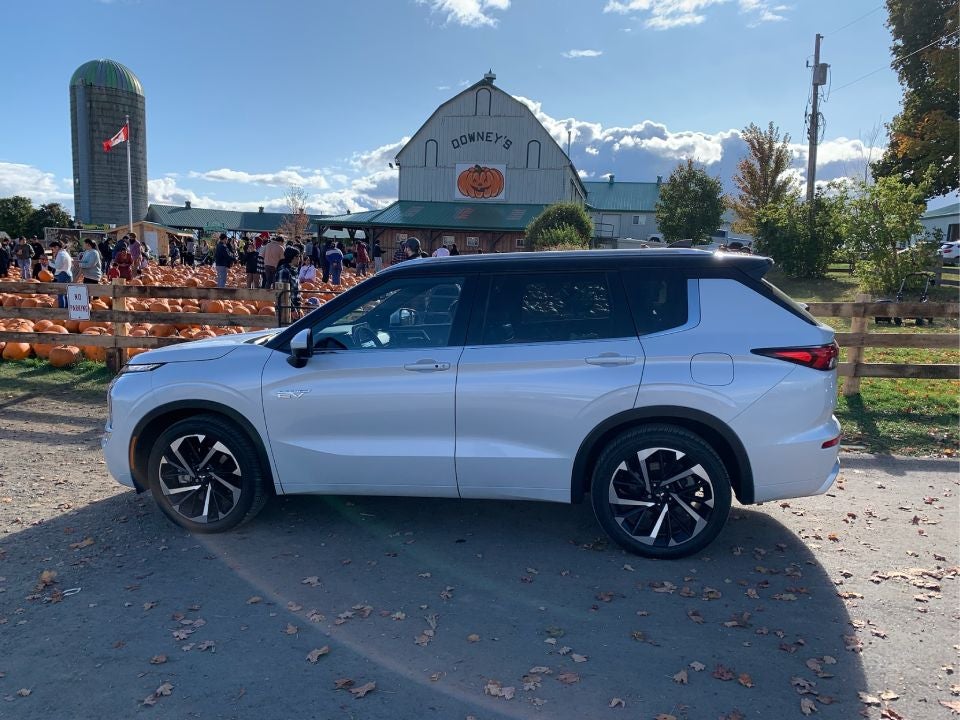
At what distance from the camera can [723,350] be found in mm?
4133

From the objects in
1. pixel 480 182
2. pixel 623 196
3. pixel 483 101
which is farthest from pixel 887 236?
pixel 623 196

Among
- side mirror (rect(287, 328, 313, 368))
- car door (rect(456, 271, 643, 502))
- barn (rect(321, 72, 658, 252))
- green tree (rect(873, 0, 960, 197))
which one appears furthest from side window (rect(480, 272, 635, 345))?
barn (rect(321, 72, 658, 252))

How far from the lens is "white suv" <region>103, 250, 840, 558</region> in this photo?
4133 millimetres

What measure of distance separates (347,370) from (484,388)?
863 millimetres

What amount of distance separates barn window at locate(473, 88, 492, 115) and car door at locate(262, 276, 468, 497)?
139ft

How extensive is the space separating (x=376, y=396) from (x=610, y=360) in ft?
4.66

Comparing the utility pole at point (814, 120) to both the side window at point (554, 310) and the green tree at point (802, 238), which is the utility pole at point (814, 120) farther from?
the side window at point (554, 310)

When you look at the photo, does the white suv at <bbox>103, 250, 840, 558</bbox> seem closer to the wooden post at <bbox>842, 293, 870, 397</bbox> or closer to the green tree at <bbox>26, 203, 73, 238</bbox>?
the wooden post at <bbox>842, 293, 870, 397</bbox>

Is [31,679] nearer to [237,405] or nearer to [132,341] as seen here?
[237,405]

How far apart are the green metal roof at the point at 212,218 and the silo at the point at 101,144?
2.69 meters

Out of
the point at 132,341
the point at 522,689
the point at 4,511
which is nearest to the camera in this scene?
the point at 522,689

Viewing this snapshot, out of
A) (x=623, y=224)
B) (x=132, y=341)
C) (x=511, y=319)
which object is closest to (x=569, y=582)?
(x=511, y=319)

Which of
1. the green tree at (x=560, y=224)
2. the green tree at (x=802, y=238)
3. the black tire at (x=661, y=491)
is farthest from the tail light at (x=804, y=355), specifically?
the green tree at (x=560, y=224)

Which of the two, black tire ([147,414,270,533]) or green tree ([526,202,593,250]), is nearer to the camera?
black tire ([147,414,270,533])
